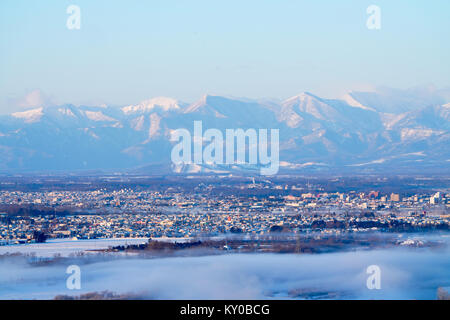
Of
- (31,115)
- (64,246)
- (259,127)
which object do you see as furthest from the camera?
(31,115)

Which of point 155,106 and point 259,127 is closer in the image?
point 259,127

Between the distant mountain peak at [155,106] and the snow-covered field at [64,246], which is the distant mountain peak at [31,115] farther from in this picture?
the snow-covered field at [64,246]

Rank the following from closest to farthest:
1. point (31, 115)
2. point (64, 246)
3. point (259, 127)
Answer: point (64, 246) < point (259, 127) < point (31, 115)

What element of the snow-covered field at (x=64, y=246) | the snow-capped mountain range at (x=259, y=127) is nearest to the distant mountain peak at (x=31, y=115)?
the snow-capped mountain range at (x=259, y=127)

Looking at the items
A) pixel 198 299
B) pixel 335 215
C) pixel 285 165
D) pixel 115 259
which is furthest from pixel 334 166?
pixel 198 299

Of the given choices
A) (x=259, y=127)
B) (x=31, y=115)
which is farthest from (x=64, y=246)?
(x=31, y=115)

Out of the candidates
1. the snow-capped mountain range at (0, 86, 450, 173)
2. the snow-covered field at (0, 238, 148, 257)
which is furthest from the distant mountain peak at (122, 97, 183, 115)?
the snow-covered field at (0, 238, 148, 257)

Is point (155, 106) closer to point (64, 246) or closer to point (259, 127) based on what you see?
point (259, 127)

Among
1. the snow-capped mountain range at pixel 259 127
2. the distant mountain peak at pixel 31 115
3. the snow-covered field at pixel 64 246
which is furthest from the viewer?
the distant mountain peak at pixel 31 115
